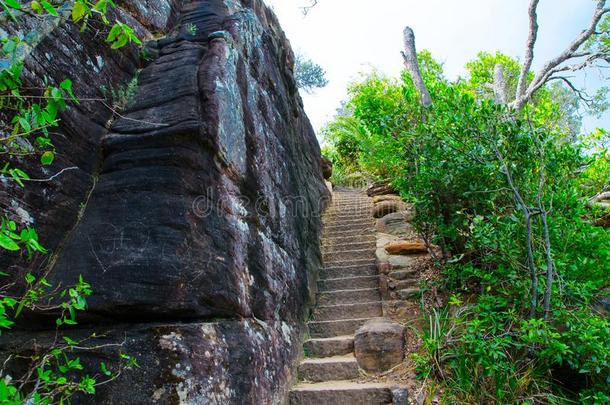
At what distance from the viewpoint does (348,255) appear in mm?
6586

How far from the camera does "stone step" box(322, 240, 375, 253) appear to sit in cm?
673

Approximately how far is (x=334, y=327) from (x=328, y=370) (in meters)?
0.78

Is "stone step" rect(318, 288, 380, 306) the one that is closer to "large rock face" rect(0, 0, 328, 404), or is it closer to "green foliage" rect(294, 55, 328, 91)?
"large rock face" rect(0, 0, 328, 404)

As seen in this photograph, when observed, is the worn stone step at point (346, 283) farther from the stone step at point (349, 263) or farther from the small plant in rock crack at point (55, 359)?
the small plant in rock crack at point (55, 359)

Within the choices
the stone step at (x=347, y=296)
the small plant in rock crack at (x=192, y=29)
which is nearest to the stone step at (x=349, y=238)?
the stone step at (x=347, y=296)

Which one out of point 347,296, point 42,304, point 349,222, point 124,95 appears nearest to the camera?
point 42,304

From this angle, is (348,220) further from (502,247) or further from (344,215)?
(502,247)

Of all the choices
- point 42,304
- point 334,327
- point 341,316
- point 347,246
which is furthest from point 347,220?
point 42,304

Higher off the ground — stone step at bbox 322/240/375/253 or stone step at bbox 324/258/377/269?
stone step at bbox 322/240/375/253

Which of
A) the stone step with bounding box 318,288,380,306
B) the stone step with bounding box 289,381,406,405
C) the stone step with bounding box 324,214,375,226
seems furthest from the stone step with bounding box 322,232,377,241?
the stone step with bounding box 289,381,406,405

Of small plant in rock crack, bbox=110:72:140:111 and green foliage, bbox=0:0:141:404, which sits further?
small plant in rock crack, bbox=110:72:140:111

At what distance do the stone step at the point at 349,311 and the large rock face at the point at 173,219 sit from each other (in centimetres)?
90

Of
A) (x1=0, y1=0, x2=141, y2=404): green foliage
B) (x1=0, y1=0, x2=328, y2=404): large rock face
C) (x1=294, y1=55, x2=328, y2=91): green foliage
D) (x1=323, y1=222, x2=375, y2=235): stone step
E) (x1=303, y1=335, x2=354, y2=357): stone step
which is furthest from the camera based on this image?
(x1=294, y1=55, x2=328, y2=91): green foliage

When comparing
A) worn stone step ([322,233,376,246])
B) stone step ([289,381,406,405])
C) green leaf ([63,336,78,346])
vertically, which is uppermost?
green leaf ([63,336,78,346])
